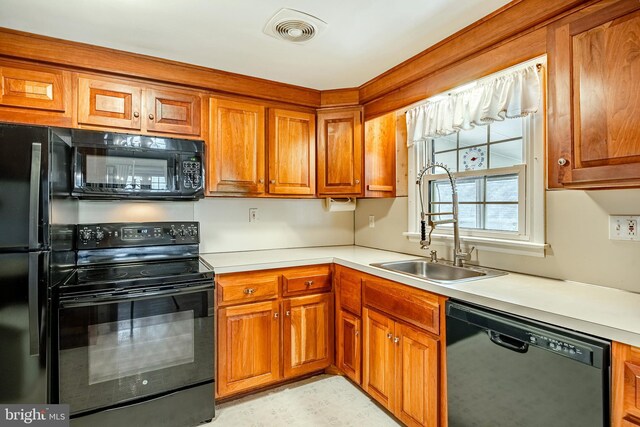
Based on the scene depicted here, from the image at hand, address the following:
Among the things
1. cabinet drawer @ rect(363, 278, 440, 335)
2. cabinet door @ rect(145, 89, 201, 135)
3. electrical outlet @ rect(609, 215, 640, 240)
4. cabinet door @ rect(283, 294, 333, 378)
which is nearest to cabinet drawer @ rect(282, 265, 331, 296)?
cabinet door @ rect(283, 294, 333, 378)

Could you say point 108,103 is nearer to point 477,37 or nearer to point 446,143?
point 477,37

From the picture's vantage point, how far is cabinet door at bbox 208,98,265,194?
2.29 meters

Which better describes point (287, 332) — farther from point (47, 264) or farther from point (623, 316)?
point (623, 316)

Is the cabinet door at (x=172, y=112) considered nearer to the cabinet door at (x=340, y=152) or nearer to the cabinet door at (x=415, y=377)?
the cabinet door at (x=340, y=152)

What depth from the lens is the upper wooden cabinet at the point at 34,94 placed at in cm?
Answer: 179

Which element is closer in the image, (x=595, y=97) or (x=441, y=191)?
(x=595, y=97)

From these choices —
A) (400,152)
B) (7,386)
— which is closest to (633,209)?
(400,152)

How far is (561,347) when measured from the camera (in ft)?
3.63

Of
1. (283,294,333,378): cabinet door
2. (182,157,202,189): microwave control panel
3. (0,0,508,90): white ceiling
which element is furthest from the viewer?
(283,294,333,378): cabinet door

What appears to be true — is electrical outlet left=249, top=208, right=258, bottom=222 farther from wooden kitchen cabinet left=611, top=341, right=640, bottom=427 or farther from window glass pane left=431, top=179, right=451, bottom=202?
wooden kitchen cabinet left=611, top=341, right=640, bottom=427

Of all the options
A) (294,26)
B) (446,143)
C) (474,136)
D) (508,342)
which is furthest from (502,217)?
(294,26)

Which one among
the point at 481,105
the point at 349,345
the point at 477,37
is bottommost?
the point at 349,345

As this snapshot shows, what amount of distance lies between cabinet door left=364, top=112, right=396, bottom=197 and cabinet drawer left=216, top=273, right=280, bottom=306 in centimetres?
104

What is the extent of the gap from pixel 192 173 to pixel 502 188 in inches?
77.6
